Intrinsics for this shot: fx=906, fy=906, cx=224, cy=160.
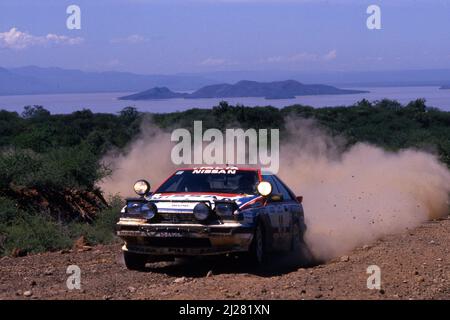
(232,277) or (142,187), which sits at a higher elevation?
(142,187)

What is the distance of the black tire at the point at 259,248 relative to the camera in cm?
1244

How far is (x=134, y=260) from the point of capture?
12.7 meters

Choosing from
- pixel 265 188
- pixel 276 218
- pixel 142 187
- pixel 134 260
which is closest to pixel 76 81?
pixel 142 187

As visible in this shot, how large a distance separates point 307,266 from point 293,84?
5585cm

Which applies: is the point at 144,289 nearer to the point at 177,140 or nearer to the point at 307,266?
the point at 307,266

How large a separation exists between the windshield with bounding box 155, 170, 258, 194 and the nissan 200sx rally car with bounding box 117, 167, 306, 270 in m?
0.01

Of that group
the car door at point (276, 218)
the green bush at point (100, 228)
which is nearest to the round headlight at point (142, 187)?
the car door at point (276, 218)

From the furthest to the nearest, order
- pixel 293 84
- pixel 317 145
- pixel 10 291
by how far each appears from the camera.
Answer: pixel 293 84
pixel 317 145
pixel 10 291

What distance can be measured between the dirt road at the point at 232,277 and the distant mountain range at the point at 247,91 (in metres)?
45.5

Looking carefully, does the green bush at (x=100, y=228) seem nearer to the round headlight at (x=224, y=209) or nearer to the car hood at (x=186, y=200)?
the car hood at (x=186, y=200)

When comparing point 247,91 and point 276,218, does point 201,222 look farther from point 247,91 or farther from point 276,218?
point 247,91

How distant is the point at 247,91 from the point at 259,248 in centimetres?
5126
